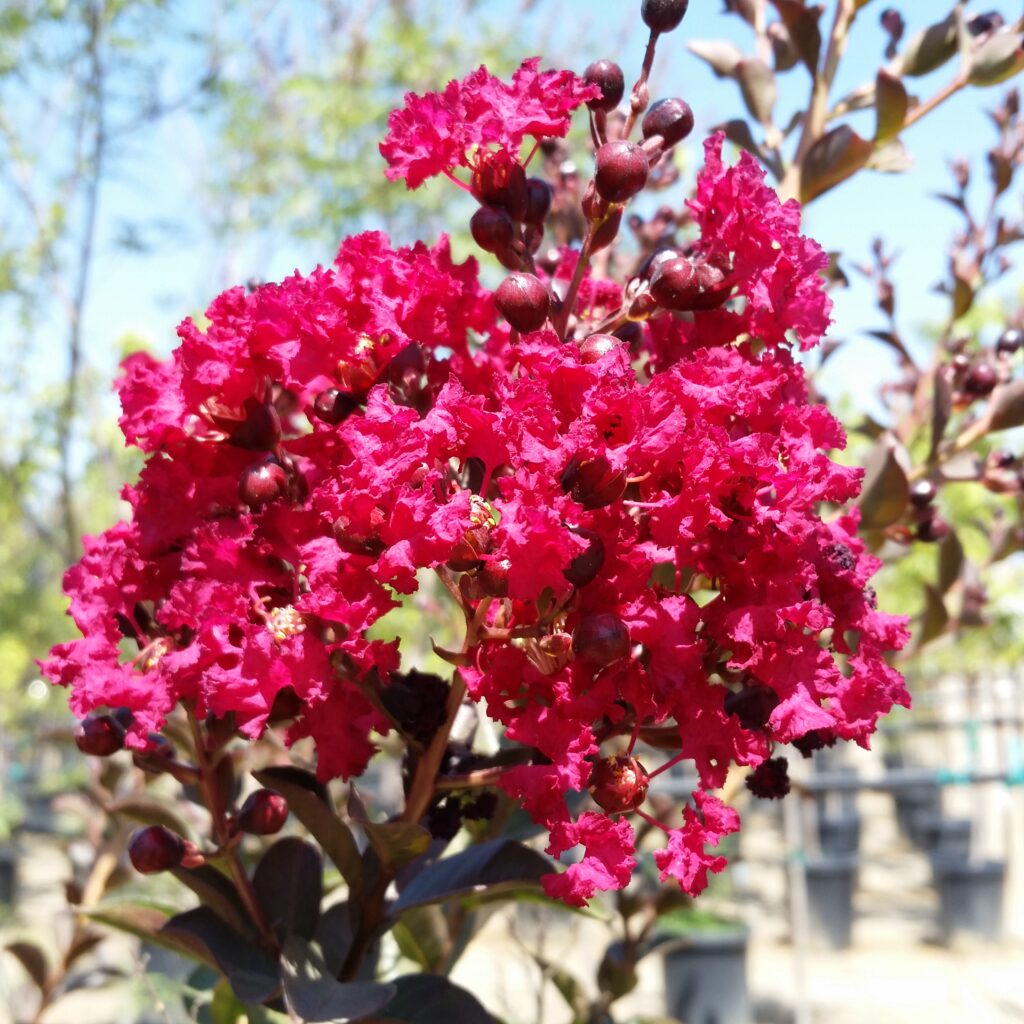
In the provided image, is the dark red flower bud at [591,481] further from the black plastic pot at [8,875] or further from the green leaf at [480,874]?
the black plastic pot at [8,875]

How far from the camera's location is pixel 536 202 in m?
0.83

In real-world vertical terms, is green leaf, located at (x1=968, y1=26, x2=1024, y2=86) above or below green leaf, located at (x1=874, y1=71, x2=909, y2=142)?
above

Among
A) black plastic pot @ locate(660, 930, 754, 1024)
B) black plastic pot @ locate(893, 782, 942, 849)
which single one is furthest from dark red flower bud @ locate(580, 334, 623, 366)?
black plastic pot @ locate(893, 782, 942, 849)

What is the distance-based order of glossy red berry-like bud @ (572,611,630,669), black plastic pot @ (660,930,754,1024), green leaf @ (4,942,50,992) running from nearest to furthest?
glossy red berry-like bud @ (572,611,630,669) < green leaf @ (4,942,50,992) < black plastic pot @ (660,930,754,1024)

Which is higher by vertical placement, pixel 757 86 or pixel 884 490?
pixel 757 86

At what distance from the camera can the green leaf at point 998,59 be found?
1.27 metres

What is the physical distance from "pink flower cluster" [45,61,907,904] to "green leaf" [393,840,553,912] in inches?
5.1

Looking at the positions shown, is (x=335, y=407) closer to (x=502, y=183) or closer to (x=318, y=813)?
(x=502, y=183)

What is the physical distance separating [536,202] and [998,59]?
0.78 m

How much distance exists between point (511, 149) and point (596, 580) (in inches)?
13.8

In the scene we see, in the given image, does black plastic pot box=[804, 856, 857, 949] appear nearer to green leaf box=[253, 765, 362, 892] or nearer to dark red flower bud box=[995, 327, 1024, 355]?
dark red flower bud box=[995, 327, 1024, 355]

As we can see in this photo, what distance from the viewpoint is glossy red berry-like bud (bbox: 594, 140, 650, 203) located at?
0.76m

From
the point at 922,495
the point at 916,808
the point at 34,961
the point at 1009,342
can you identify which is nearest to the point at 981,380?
the point at 1009,342

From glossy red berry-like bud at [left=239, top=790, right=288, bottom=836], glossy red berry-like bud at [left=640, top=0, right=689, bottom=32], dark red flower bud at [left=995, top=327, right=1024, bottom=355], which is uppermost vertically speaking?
dark red flower bud at [left=995, top=327, right=1024, bottom=355]
